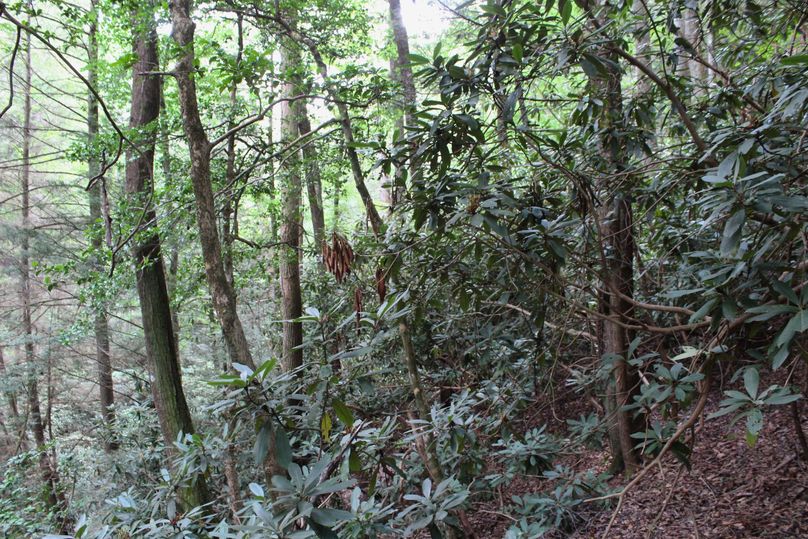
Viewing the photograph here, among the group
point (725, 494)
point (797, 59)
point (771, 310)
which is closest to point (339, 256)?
point (771, 310)

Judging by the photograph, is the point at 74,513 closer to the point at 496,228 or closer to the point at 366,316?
the point at 366,316

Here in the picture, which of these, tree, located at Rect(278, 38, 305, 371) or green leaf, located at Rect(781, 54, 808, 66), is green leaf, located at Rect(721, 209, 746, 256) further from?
tree, located at Rect(278, 38, 305, 371)

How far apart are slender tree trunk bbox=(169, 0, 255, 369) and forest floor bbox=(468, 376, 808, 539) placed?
7.87 ft

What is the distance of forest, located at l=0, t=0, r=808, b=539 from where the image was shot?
207 centimetres

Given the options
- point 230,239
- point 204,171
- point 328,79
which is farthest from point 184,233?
point 328,79

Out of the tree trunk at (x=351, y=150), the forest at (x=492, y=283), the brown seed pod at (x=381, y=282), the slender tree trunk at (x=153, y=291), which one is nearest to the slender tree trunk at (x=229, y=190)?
the forest at (x=492, y=283)

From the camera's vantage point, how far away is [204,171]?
442 cm

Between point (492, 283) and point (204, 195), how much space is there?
2625 mm

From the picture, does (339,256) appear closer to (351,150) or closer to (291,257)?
(351,150)

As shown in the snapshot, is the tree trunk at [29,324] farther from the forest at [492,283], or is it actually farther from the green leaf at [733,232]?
the green leaf at [733,232]

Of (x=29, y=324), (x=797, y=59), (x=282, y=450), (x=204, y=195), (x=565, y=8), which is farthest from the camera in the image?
(x=29, y=324)

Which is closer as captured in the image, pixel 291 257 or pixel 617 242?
pixel 617 242

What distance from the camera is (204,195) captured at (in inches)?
174

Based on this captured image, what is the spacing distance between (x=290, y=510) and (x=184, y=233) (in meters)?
5.19
